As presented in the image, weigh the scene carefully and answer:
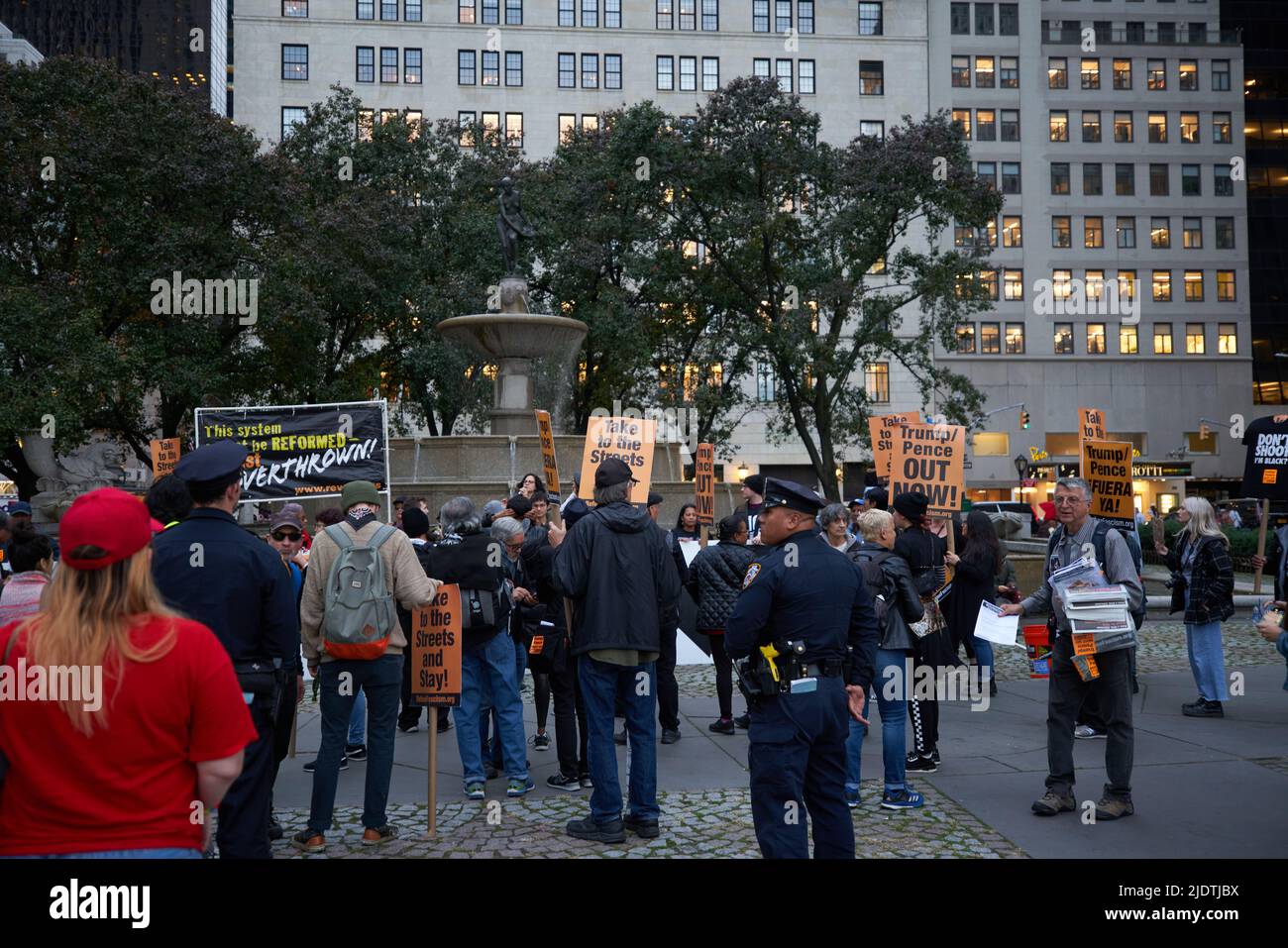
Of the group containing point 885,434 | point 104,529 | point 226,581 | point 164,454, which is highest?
point 164,454

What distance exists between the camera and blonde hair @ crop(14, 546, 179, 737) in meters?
2.56

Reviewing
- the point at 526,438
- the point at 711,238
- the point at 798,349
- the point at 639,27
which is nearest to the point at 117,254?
the point at 526,438

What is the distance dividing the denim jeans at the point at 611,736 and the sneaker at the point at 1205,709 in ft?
19.3

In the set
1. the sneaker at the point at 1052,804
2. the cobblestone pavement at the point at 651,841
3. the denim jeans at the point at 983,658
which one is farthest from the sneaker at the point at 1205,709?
the cobblestone pavement at the point at 651,841

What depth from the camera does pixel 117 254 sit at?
2416 cm

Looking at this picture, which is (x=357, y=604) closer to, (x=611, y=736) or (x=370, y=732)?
(x=370, y=732)

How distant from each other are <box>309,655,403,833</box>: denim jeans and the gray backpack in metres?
0.12

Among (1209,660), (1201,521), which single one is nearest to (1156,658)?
(1209,660)

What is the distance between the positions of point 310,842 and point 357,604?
1.39 metres

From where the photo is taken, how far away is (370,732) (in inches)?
234

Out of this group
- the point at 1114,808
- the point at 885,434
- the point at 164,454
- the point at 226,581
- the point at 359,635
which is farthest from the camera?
the point at 164,454

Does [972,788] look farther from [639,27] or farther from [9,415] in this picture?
[639,27]

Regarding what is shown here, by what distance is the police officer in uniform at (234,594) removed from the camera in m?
4.30

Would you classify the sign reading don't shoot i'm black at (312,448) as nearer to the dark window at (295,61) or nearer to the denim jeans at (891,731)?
the denim jeans at (891,731)
